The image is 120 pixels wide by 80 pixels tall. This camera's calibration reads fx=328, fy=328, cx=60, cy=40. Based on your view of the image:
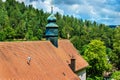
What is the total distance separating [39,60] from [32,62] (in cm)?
214

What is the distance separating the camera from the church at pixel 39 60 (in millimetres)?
32050

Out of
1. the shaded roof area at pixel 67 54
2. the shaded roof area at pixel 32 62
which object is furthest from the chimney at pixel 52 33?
the shaded roof area at pixel 67 54

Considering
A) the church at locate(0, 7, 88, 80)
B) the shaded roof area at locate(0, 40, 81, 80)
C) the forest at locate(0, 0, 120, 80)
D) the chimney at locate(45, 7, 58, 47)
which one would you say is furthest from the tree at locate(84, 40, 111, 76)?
the shaded roof area at locate(0, 40, 81, 80)

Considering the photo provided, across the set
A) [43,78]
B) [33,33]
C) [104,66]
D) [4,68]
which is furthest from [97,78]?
Answer: [33,33]

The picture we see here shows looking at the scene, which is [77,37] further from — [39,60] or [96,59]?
[39,60]

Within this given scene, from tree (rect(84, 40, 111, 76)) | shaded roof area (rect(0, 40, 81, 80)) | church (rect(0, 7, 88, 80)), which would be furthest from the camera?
tree (rect(84, 40, 111, 76))

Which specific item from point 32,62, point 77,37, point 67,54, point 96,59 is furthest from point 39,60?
point 77,37

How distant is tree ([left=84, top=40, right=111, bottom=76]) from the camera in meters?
70.8

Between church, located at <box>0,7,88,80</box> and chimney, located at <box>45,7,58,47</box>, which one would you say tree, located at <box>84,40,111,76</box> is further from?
chimney, located at <box>45,7,58,47</box>

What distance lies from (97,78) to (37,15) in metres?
112

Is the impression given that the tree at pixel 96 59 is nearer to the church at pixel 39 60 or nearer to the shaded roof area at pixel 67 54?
the shaded roof area at pixel 67 54

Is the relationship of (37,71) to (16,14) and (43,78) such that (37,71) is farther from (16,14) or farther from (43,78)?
(16,14)

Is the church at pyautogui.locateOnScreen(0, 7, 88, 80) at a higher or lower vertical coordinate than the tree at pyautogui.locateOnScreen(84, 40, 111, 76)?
higher

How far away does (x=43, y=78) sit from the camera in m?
35.8
